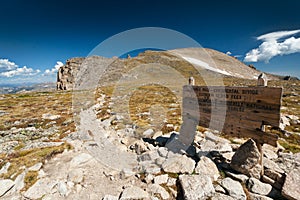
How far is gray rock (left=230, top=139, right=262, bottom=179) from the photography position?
6.02 metres

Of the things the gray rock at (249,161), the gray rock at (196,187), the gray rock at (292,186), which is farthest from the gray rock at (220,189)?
the gray rock at (292,186)

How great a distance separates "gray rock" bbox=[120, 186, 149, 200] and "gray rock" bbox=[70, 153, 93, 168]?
3.41 m

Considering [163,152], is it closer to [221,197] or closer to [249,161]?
[221,197]

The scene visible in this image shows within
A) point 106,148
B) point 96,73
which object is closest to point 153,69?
point 96,73

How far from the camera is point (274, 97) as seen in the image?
5520 millimetres

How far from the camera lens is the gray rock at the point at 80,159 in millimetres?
7790

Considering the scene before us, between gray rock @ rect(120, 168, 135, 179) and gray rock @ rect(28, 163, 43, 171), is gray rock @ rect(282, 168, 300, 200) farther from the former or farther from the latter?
gray rock @ rect(28, 163, 43, 171)

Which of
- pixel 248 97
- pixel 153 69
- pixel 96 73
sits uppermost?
pixel 153 69

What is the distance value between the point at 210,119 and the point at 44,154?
9.28 m

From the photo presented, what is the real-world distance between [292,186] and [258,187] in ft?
3.09

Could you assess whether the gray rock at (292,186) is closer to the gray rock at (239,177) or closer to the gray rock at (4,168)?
the gray rock at (239,177)

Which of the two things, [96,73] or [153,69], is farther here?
[153,69]

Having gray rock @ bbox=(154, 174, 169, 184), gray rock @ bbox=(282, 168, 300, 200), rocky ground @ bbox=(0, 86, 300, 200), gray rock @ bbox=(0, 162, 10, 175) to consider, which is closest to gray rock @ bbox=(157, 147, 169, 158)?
rocky ground @ bbox=(0, 86, 300, 200)

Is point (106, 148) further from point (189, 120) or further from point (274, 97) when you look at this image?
point (274, 97)
